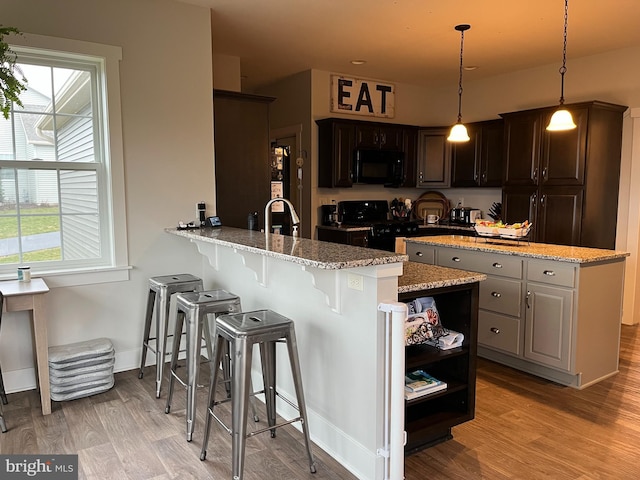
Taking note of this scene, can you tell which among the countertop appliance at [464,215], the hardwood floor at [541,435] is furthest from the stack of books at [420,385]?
the countertop appliance at [464,215]

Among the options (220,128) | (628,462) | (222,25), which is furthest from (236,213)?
(628,462)

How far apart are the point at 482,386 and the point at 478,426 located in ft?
1.97

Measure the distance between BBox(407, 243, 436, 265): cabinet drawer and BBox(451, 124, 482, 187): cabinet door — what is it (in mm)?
2219

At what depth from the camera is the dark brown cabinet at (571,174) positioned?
4.63 meters

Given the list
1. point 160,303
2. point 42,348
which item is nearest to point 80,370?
point 42,348

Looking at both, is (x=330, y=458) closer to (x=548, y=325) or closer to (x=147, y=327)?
(x=147, y=327)

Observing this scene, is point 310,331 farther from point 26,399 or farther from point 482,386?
point 26,399

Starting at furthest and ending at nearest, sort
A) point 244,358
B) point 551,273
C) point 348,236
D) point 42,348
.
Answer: point 348,236 → point 551,273 → point 42,348 → point 244,358

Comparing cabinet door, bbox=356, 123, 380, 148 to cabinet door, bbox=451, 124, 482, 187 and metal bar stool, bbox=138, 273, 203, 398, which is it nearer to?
cabinet door, bbox=451, 124, 482, 187

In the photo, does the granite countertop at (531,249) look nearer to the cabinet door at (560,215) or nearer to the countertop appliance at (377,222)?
the cabinet door at (560,215)

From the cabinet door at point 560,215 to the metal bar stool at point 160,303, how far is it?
362 cm

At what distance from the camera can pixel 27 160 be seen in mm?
3164

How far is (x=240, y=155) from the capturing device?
4242 millimetres

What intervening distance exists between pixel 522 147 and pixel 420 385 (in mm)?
3712
